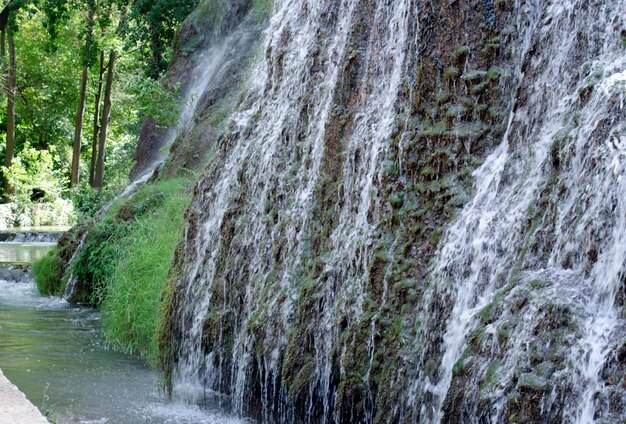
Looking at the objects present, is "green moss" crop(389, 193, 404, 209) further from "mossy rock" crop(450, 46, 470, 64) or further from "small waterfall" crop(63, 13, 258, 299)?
"small waterfall" crop(63, 13, 258, 299)

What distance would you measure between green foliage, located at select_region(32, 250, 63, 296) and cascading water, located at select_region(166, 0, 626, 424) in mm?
6513

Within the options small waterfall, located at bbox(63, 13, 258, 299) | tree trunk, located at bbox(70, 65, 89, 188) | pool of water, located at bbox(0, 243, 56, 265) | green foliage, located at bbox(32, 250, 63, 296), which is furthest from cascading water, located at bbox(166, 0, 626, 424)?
tree trunk, located at bbox(70, 65, 89, 188)

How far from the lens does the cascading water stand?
407 cm

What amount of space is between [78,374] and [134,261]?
6.99ft

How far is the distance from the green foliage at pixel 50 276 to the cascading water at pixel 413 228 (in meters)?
6.51

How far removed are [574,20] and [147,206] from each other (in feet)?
27.8

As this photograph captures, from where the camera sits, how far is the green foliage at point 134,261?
30.9ft

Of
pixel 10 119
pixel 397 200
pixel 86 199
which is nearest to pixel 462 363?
pixel 397 200

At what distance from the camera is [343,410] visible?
5.51 meters

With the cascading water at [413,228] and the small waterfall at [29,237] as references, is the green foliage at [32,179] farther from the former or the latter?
the cascading water at [413,228]

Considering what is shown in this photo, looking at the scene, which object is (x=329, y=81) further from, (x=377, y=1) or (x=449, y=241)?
(x=449, y=241)

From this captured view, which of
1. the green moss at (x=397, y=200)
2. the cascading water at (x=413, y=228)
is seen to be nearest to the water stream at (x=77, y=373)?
the cascading water at (x=413, y=228)

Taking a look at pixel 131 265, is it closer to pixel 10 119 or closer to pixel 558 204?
pixel 558 204

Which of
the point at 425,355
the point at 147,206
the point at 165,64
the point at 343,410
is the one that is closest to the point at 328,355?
the point at 343,410
